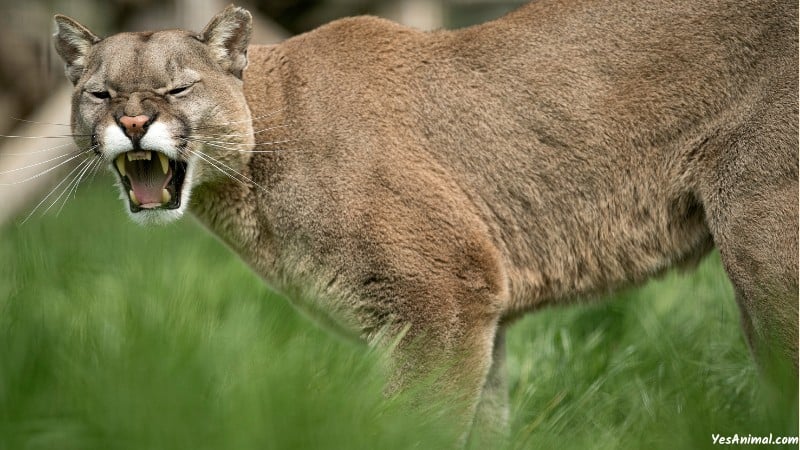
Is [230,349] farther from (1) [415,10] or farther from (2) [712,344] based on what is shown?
(1) [415,10]

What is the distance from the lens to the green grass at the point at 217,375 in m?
2.95

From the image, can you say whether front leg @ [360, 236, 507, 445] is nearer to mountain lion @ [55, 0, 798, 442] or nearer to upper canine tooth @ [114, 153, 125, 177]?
mountain lion @ [55, 0, 798, 442]

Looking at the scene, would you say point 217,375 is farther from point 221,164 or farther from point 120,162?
point 221,164

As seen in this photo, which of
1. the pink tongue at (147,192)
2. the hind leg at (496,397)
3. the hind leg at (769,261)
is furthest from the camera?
the hind leg at (496,397)

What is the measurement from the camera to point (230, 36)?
4734 millimetres

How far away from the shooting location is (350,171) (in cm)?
453

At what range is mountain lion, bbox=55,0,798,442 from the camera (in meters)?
4.34

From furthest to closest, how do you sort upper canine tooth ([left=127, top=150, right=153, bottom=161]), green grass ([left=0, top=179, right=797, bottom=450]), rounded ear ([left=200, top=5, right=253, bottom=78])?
rounded ear ([left=200, top=5, right=253, bottom=78])
upper canine tooth ([left=127, top=150, right=153, bottom=161])
green grass ([left=0, top=179, right=797, bottom=450])

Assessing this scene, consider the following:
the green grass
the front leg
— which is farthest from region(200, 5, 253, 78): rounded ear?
the front leg

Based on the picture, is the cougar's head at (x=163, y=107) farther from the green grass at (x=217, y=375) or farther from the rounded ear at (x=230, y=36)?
the green grass at (x=217, y=375)

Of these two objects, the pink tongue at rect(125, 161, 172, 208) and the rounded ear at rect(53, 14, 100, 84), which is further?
the rounded ear at rect(53, 14, 100, 84)

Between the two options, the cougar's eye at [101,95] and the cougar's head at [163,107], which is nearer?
the cougar's head at [163,107]

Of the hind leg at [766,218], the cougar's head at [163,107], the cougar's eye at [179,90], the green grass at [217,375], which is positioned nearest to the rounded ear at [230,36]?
the cougar's head at [163,107]

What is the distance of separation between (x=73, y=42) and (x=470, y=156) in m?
1.83
